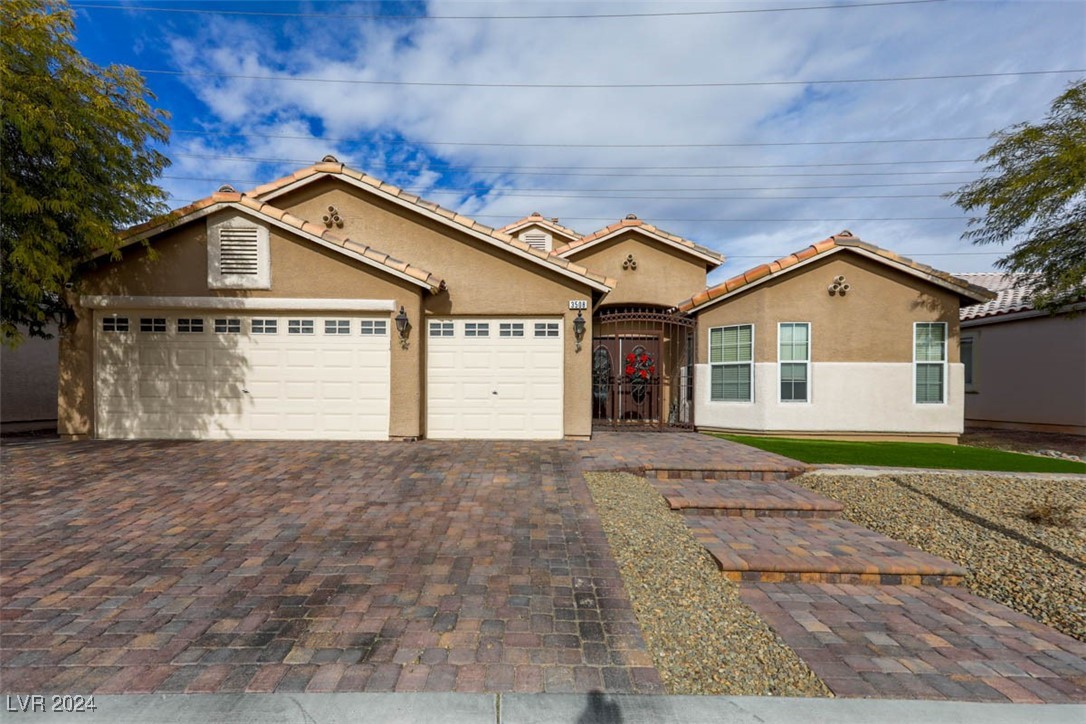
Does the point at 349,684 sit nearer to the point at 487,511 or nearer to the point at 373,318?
the point at 487,511

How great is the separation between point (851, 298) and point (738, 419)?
3.88 meters

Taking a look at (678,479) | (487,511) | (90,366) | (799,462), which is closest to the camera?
(487,511)

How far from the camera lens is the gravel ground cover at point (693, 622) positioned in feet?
8.28

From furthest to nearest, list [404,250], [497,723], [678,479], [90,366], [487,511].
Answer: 1. [404,250]
2. [90,366]
3. [678,479]
4. [487,511]
5. [497,723]

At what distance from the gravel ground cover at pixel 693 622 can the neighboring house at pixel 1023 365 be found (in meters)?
13.0

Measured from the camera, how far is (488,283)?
940 centimetres

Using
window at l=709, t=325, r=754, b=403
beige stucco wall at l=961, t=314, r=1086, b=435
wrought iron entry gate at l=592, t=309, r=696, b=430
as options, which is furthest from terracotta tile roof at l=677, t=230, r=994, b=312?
beige stucco wall at l=961, t=314, r=1086, b=435

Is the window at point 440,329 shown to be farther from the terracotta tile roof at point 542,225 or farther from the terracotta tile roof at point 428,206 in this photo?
the terracotta tile roof at point 542,225

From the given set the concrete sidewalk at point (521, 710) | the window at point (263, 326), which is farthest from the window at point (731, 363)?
the window at point (263, 326)

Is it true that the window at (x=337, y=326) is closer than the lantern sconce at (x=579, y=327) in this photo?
Yes

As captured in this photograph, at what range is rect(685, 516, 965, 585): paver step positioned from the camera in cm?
377

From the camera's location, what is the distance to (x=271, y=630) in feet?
9.53

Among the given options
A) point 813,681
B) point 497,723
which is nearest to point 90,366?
point 497,723

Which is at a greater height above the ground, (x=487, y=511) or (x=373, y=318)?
(x=373, y=318)
